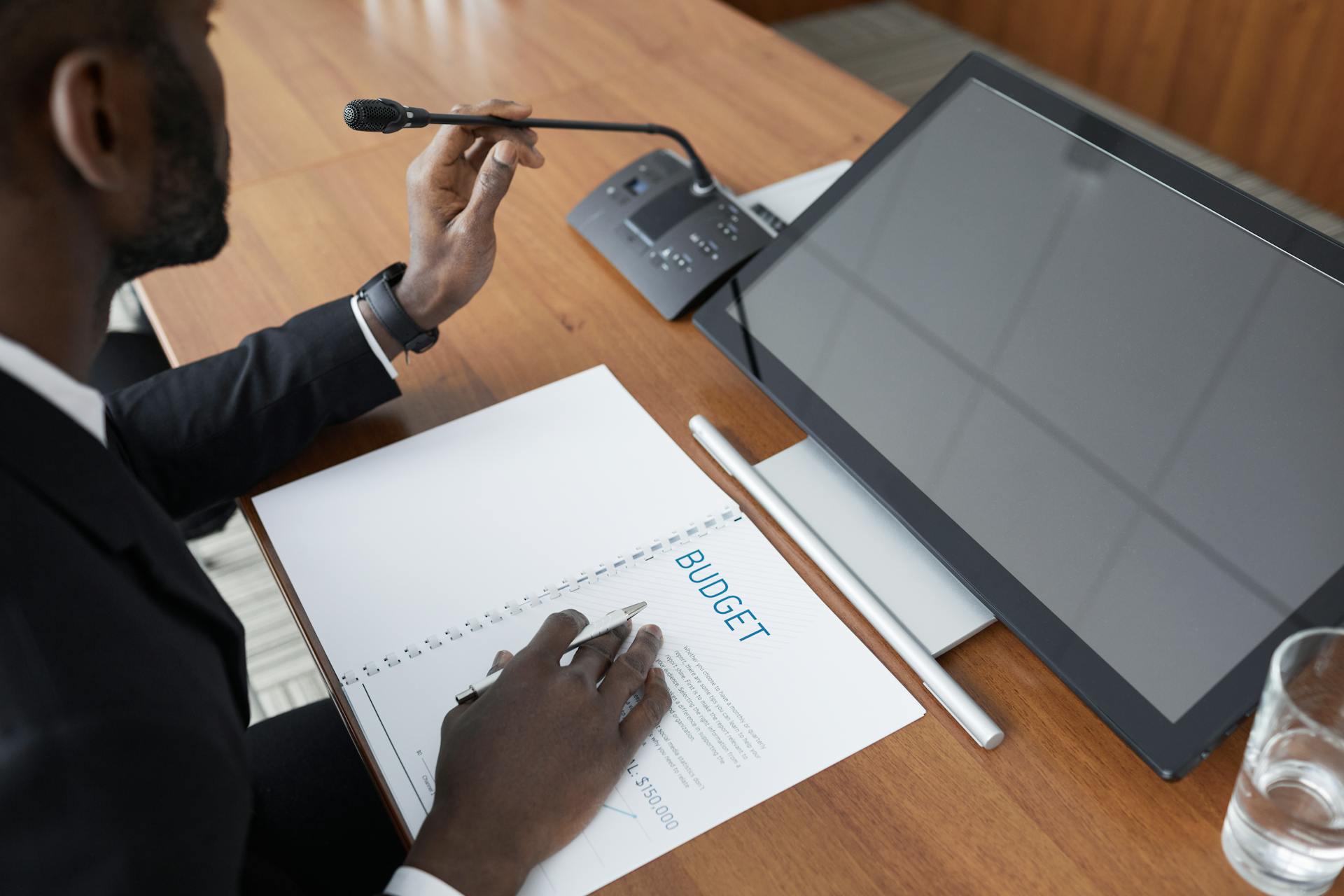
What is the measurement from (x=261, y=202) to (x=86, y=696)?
854mm

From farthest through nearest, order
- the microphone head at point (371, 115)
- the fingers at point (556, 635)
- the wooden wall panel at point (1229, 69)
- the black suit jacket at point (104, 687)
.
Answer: the wooden wall panel at point (1229, 69) → the microphone head at point (371, 115) → the fingers at point (556, 635) → the black suit jacket at point (104, 687)

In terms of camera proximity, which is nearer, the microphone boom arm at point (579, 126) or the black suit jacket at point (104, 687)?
the black suit jacket at point (104, 687)

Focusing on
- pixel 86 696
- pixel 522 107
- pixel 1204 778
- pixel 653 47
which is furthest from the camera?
pixel 653 47

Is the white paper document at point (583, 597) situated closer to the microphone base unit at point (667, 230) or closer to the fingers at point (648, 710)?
the fingers at point (648, 710)

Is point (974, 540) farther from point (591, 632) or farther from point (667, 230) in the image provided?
point (667, 230)

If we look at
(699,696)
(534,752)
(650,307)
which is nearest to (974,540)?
(699,696)

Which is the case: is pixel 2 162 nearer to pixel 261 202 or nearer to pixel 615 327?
pixel 615 327

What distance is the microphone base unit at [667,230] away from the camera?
3.62 feet

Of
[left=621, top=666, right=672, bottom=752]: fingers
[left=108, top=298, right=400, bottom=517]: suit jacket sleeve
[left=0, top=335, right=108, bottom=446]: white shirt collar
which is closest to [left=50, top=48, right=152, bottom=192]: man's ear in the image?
[left=0, top=335, right=108, bottom=446]: white shirt collar

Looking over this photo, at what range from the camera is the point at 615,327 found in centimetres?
110

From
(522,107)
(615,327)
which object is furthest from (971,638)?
(522,107)

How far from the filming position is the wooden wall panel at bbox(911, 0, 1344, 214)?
251cm

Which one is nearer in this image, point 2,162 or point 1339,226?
point 2,162

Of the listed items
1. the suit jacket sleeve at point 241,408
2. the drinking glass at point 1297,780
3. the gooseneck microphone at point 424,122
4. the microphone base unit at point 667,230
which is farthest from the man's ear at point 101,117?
the drinking glass at point 1297,780
